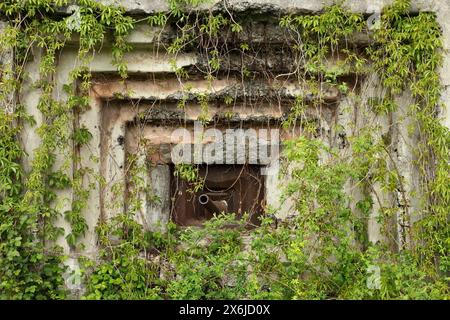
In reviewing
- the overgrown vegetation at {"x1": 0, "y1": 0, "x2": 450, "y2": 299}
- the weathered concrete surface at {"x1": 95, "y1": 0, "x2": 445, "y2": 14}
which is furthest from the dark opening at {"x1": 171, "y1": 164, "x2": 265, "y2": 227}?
the weathered concrete surface at {"x1": 95, "y1": 0, "x2": 445, "y2": 14}

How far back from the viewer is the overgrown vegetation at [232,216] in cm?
409

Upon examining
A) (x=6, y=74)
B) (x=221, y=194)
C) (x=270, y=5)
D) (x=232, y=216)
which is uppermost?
(x=270, y=5)

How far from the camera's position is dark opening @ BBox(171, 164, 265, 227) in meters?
4.95

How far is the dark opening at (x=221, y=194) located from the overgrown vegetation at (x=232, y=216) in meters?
0.25

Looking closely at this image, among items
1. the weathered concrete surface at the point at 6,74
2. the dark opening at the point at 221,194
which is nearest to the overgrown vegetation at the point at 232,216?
the weathered concrete surface at the point at 6,74

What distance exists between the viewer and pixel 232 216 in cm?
426

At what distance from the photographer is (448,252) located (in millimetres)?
4172

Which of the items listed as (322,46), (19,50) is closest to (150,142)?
(19,50)

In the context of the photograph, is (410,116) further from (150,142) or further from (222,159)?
(150,142)

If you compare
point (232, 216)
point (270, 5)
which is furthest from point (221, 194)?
point (270, 5)

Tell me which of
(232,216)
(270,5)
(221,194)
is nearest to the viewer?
(232,216)

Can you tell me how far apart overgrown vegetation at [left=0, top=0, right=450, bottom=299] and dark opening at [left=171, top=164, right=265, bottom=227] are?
0.25m

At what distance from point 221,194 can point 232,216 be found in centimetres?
73

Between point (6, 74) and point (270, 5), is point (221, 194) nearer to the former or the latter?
point (270, 5)
